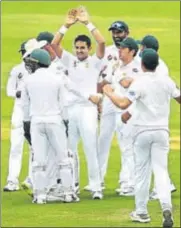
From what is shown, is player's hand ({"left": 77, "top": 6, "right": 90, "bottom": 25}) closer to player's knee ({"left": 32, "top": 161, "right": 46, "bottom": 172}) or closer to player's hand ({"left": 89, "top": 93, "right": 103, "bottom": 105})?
player's hand ({"left": 89, "top": 93, "right": 103, "bottom": 105})

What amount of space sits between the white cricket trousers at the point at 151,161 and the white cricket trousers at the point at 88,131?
1776 mm

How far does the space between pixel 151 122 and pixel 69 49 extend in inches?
707

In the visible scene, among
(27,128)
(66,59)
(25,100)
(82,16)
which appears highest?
(82,16)

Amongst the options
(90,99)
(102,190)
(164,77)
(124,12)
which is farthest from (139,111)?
(124,12)

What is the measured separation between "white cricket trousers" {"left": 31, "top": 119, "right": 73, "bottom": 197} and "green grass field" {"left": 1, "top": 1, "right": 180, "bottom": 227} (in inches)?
9.4

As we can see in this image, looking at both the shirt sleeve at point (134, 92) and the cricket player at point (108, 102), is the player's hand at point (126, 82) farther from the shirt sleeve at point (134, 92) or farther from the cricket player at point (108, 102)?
the shirt sleeve at point (134, 92)

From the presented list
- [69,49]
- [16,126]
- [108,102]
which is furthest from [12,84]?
[69,49]

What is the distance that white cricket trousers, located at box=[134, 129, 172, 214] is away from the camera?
1048cm

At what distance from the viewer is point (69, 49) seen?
2830 cm

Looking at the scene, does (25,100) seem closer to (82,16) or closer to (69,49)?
(82,16)

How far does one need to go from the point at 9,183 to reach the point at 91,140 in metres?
1.26

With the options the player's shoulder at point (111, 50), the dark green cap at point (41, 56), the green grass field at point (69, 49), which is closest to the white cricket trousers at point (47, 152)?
→ the green grass field at point (69, 49)

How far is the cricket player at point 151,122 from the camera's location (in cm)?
1037

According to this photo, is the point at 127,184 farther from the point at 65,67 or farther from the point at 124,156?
the point at 65,67
